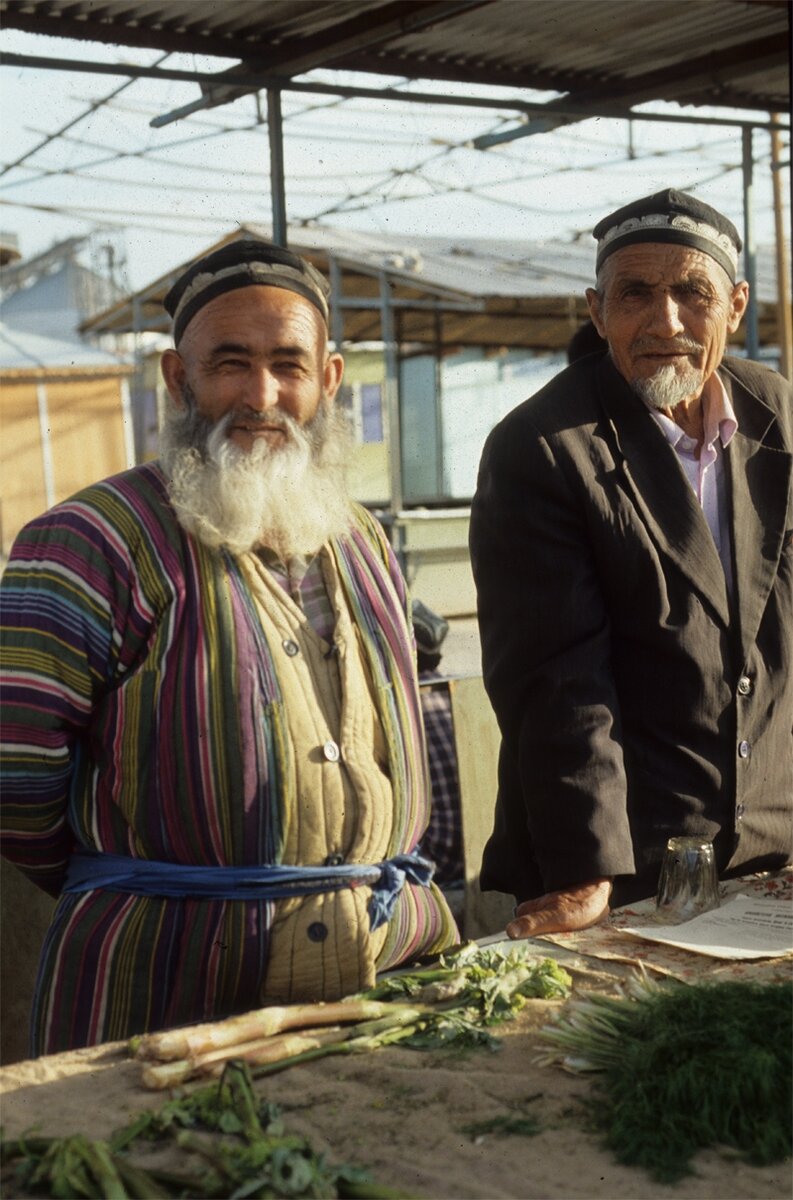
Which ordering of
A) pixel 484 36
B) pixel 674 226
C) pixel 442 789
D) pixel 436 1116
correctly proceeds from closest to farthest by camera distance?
1. pixel 436 1116
2. pixel 674 226
3. pixel 442 789
4. pixel 484 36

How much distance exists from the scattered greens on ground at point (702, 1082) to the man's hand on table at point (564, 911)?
554mm

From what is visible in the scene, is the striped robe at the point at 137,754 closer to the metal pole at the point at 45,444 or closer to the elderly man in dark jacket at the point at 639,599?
the elderly man in dark jacket at the point at 639,599

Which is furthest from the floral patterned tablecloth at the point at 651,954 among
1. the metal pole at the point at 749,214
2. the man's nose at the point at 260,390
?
the metal pole at the point at 749,214

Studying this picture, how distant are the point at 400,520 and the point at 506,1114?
1014cm

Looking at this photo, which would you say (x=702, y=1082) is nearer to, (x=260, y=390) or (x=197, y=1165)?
(x=197, y=1165)

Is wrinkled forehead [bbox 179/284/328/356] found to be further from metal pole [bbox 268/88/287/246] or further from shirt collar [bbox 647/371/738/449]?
metal pole [bbox 268/88/287/246]

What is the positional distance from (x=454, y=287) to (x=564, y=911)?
36.9 feet

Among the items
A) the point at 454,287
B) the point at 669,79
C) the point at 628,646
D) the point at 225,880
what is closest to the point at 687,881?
the point at 628,646

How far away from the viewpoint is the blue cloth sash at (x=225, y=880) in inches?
80.8

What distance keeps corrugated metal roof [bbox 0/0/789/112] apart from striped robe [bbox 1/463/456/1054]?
2243 millimetres

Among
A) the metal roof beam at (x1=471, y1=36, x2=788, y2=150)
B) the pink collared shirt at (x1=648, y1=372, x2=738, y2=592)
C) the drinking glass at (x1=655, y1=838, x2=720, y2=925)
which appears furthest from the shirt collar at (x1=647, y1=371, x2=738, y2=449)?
the metal roof beam at (x1=471, y1=36, x2=788, y2=150)

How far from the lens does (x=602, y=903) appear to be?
224 centimetres

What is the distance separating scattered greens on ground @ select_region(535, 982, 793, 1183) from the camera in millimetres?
1396

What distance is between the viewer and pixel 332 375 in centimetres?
248
